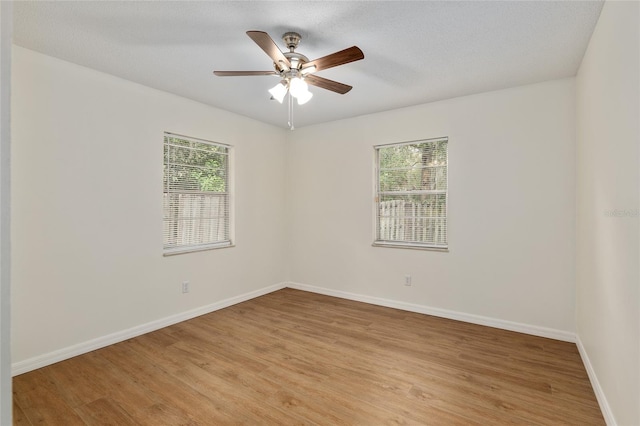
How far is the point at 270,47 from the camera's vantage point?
212 cm

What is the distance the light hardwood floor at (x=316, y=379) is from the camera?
2.06 metres

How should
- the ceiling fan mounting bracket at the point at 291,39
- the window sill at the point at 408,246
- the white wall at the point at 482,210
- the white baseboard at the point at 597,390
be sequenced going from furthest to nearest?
the window sill at the point at 408,246 < the white wall at the point at 482,210 < the ceiling fan mounting bracket at the point at 291,39 < the white baseboard at the point at 597,390

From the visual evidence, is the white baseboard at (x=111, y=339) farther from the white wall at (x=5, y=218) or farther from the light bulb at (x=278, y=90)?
the light bulb at (x=278, y=90)

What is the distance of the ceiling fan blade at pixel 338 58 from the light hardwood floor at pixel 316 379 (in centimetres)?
233

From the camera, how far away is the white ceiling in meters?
2.10

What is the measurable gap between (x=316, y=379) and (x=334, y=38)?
259 centimetres

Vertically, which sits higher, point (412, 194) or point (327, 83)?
point (327, 83)

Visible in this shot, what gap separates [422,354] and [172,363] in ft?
7.10

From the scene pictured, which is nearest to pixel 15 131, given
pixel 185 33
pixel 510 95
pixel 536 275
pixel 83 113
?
pixel 83 113

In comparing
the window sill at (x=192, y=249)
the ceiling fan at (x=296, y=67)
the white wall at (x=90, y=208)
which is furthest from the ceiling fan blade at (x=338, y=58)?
the window sill at (x=192, y=249)

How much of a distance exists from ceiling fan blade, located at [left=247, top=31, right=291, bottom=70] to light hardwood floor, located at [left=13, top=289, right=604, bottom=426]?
236 cm

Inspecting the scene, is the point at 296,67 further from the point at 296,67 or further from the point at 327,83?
the point at 327,83

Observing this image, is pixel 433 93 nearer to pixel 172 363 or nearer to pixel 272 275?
pixel 272 275

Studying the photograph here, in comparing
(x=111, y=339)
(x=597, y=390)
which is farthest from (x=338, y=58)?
(x=111, y=339)
